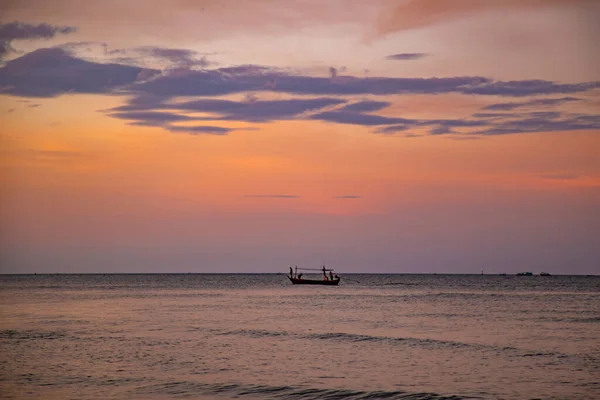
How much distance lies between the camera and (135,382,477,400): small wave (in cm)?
2705

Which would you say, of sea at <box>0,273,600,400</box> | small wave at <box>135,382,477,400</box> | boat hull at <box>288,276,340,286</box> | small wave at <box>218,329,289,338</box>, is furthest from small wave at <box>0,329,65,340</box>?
boat hull at <box>288,276,340,286</box>

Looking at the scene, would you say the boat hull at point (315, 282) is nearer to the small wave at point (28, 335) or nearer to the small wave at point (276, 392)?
the small wave at point (28, 335)

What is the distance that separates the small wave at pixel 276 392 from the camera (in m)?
27.0

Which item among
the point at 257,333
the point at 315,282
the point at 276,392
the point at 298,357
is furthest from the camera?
the point at 315,282

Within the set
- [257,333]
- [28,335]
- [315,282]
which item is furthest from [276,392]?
[315,282]

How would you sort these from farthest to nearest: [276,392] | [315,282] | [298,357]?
[315,282], [298,357], [276,392]

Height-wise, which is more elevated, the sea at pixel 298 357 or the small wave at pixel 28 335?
the small wave at pixel 28 335

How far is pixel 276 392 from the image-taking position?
2788 cm

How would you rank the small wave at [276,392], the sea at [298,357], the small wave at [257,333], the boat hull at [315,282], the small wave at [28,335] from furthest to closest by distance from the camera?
the boat hull at [315,282]
the small wave at [257,333]
the small wave at [28,335]
the sea at [298,357]
the small wave at [276,392]

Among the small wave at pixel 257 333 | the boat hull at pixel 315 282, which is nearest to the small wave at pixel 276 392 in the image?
the small wave at pixel 257 333

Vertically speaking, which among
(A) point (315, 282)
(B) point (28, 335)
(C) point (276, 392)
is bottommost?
(C) point (276, 392)

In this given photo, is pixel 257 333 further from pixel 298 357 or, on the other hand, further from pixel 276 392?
pixel 276 392

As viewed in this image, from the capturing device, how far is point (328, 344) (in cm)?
4197

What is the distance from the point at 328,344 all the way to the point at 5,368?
18.2 m
